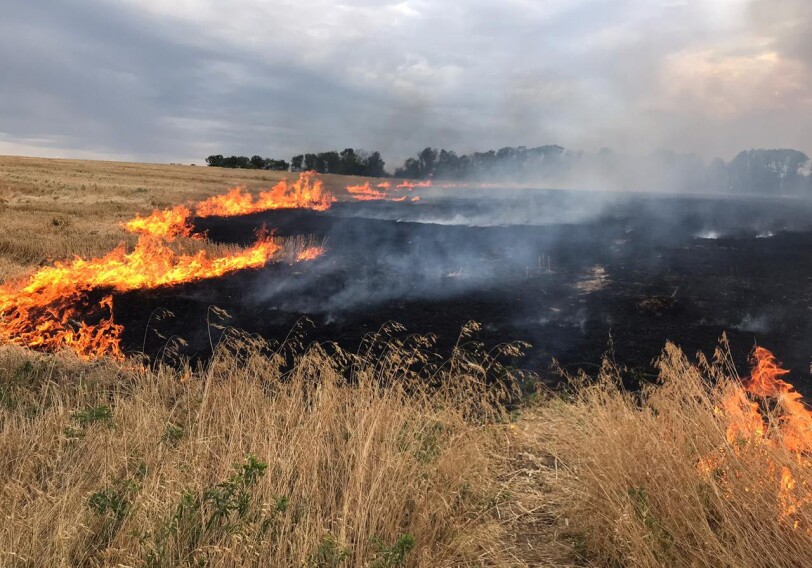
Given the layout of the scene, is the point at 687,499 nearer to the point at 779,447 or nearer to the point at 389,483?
the point at 779,447

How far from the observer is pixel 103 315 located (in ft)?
44.5

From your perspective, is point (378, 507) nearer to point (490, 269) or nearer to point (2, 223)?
point (490, 269)

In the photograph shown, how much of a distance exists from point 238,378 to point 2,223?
24.5 m

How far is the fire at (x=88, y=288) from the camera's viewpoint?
1192 centimetres

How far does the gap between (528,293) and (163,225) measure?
66.3 feet

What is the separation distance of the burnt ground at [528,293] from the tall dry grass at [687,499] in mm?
6030

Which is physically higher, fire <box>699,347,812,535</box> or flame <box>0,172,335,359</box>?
fire <box>699,347,812,535</box>

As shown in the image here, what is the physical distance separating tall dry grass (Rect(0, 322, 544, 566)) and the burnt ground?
20.2ft

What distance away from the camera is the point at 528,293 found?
51.9 ft

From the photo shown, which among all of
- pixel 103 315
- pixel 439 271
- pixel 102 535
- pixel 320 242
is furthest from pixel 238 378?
pixel 320 242

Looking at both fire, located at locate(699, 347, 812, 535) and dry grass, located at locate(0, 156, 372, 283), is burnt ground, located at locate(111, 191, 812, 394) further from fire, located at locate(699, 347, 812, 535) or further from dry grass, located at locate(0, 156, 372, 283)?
dry grass, located at locate(0, 156, 372, 283)

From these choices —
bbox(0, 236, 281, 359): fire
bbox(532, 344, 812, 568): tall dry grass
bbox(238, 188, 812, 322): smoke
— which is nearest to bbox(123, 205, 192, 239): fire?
bbox(0, 236, 281, 359): fire

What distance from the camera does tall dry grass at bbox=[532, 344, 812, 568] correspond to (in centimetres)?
305

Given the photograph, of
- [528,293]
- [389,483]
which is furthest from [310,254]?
[389,483]
